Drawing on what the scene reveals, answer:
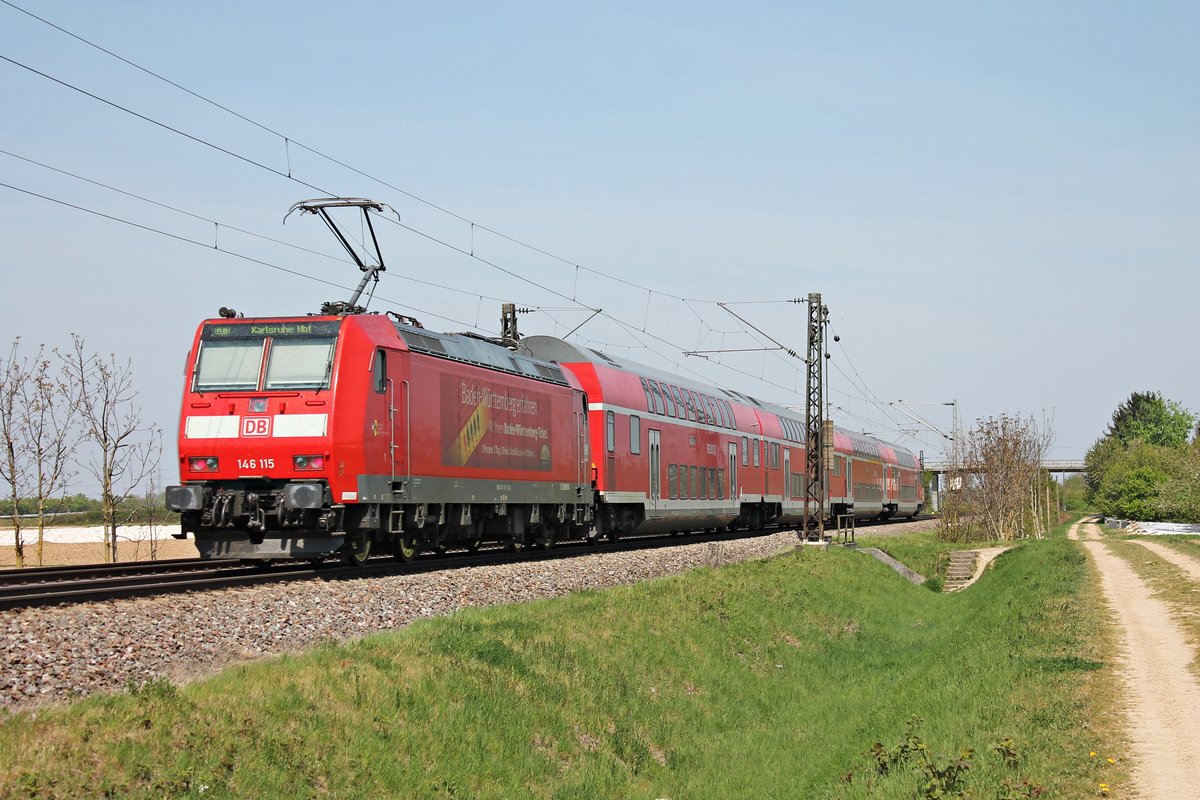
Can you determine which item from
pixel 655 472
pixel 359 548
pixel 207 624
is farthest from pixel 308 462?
pixel 655 472

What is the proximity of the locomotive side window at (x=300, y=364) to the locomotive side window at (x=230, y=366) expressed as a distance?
0.25m

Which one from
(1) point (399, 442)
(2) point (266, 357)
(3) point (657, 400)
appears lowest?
(1) point (399, 442)

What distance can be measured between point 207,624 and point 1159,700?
33.6 ft

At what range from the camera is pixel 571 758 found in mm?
13758

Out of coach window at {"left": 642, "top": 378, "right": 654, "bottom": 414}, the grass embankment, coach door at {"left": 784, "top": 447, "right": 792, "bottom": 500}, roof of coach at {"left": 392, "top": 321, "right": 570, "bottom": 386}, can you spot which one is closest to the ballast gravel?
the grass embankment

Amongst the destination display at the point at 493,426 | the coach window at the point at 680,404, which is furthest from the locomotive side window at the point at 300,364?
the coach window at the point at 680,404

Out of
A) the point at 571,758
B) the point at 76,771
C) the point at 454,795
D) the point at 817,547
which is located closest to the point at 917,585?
the point at 817,547

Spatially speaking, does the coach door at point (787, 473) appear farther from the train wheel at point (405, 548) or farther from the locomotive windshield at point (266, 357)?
the locomotive windshield at point (266, 357)

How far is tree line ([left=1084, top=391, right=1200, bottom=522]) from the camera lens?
72375 millimetres

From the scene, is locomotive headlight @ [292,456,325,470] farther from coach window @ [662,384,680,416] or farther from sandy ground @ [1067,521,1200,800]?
coach window @ [662,384,680,416]

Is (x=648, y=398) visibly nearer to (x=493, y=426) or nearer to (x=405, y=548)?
(x=493, y=426)

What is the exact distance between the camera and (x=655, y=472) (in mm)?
34938

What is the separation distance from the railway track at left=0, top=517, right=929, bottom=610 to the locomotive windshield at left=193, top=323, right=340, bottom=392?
3.03 m

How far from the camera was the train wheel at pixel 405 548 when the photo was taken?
857 inches
